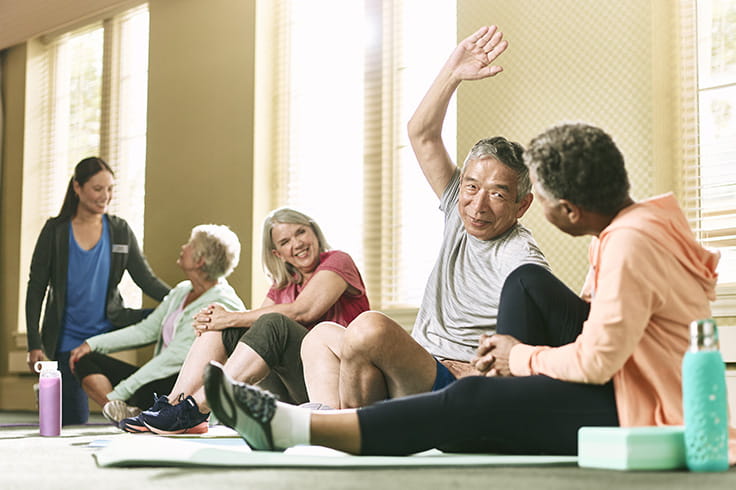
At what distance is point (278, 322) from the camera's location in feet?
9.23

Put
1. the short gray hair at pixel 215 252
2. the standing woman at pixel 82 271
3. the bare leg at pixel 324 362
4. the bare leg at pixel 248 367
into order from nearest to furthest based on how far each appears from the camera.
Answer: the bare leg at pixel 324 362, the bare leg at pixel 248 367, the short gray hair at pixel 215 252, the standing woman at pixel 82 271

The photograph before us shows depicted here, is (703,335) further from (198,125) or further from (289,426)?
(198,125)

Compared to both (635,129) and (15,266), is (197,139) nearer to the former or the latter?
(15,266)

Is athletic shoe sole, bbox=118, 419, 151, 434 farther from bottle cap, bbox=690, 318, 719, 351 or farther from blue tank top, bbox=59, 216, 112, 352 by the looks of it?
bottle cap, bbox=690, 318, 719, 351

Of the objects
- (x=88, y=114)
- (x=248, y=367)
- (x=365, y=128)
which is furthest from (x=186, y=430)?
(x=88, y=114)

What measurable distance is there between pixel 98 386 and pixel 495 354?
270cm

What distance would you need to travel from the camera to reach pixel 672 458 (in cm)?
155

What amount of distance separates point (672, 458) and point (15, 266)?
5402 mm

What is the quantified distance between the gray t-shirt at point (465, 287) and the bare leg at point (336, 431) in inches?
27.7

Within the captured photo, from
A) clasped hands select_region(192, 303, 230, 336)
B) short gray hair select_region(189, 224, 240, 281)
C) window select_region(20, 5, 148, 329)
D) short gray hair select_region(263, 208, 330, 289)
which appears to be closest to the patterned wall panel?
short gray hair select_region(263, 208, 330, 289)

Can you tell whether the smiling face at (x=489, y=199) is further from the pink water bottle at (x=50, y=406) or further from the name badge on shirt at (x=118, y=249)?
the name badge on shirt at (x=118, y=249)

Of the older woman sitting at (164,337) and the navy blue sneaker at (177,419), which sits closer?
the navy blue sneaker at (177,419)

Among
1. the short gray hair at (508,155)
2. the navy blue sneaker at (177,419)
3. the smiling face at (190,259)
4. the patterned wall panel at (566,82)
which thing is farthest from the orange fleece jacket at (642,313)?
the smiling face at (190,259)

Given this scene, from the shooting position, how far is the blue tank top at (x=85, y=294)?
14.7 feet
